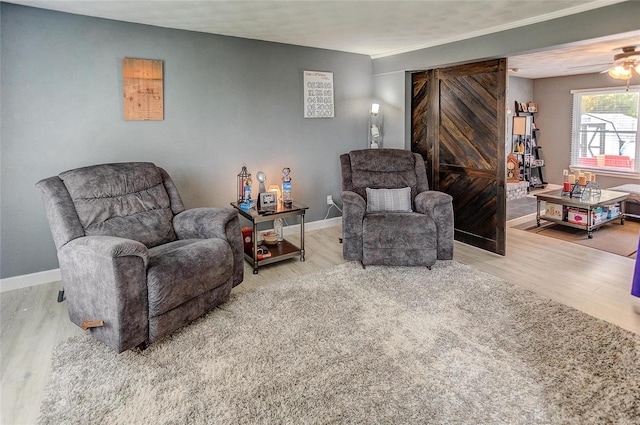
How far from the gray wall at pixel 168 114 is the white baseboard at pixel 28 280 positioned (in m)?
0.05

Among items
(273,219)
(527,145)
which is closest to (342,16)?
(273,219)

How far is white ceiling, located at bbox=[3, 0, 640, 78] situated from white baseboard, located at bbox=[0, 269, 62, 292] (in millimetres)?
2149

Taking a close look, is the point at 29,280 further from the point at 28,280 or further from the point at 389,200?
the point at 389,200

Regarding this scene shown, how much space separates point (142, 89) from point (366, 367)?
10.1 feet

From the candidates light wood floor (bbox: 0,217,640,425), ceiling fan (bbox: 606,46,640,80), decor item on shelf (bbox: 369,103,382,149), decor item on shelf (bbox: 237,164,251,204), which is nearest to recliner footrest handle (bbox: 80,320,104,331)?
light wood floor (bbox: 0,217,640,425)

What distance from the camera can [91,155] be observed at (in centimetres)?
345

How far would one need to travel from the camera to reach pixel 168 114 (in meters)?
3.78

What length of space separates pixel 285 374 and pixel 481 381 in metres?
1.02

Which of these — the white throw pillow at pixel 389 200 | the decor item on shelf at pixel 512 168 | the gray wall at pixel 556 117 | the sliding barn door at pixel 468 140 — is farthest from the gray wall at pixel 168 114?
the gray wall at pixel 556 117

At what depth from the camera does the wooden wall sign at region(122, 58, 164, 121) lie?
351cm

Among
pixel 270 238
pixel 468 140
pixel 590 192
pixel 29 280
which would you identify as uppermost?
pixel 468 140

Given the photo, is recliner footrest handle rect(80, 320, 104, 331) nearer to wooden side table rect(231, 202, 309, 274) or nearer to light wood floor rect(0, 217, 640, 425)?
light wood floor rect(0, 217, 640, 425)

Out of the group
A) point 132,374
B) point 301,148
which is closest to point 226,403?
point 132,374

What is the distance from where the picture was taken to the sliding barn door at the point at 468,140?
12.8 feet
